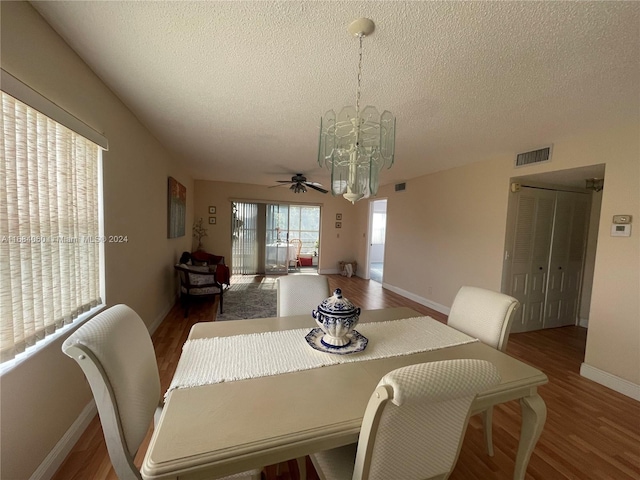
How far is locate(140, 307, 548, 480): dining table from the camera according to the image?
2.40 feet

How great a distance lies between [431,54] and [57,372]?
2.66m

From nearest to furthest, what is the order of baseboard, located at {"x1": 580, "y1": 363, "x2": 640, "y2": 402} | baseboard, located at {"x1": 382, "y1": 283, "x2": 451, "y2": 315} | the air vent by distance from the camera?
baseboard, located at {"x1": 580, "y1": 363, "x2": 640, "y2": 402} < the air vent < baseboard, located at {"x1": 382, "y1": 283, "x2": 451, "y2": 315}

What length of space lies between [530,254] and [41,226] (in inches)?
182

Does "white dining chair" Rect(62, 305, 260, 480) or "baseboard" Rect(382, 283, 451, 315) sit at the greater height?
"white dining chair" Rect(62, 305, 260, 480)

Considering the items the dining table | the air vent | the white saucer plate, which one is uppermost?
the air vent

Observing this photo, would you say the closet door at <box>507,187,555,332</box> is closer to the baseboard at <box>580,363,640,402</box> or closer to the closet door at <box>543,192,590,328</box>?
the closet door at <box>543,192,590,328</box>

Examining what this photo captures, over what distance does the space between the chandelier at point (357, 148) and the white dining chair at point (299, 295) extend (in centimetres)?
80

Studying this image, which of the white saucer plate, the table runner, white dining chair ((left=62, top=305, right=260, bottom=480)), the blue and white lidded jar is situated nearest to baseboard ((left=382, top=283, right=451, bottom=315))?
the table runner

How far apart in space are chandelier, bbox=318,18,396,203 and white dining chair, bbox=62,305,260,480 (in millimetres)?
1157

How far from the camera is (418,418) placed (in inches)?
30.8

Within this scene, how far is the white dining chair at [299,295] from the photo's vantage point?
192 centimetres

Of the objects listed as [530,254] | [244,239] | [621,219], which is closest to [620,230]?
[621,219]

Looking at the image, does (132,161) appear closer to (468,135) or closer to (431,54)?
(431,54)

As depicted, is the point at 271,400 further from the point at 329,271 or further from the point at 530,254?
the point at 329,271
